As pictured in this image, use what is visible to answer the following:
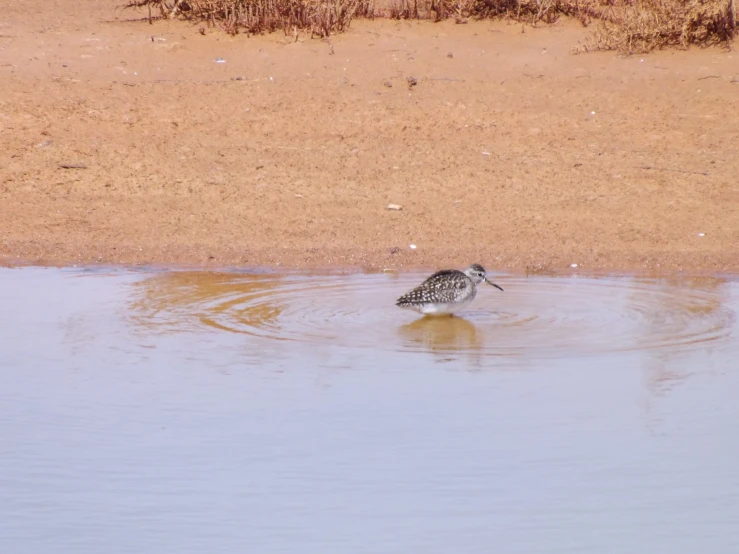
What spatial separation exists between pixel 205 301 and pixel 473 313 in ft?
7.07

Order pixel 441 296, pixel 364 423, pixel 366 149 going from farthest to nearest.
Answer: pixel 366 149 < pixel 441 296 < pixel 364 423

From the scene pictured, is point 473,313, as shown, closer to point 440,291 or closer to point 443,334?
point 440,291

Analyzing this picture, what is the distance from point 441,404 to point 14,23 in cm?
1462

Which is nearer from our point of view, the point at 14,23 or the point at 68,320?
the point at 68,320

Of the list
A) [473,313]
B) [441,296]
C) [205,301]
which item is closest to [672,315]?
[473,313]

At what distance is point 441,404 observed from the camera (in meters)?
7.46

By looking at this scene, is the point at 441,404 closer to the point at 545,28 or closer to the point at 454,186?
the point at 454,186

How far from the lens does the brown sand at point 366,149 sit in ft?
43.9

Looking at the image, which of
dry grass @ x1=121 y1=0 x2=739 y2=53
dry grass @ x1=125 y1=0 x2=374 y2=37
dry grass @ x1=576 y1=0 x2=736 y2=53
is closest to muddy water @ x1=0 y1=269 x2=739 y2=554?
dry grass @ x1=576 y1=0 x2=736 y2=53

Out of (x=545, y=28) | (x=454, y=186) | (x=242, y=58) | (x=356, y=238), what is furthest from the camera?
(x=545, y=28)

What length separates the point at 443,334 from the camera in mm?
9758

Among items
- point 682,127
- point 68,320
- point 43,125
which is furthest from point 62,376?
point 682,127

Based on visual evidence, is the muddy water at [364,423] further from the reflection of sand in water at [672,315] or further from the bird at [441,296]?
the bird at [441,296]

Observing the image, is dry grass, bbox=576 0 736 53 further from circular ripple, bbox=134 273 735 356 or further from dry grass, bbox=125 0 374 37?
circular ripple, bbox=134 273 735 356
